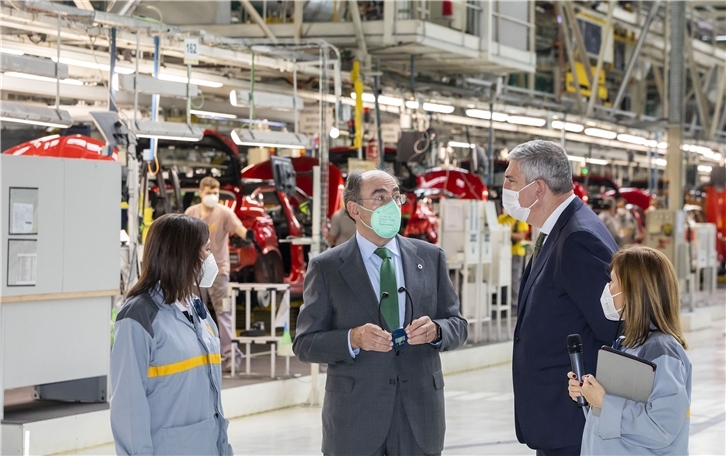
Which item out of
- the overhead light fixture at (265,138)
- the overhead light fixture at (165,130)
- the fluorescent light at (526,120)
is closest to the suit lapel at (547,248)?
the overhead light fixture at (165,130)

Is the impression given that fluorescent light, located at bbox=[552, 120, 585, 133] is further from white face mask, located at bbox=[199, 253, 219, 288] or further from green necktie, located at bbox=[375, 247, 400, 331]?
white face mask, located at bbox=[199, 253, 219, 288]

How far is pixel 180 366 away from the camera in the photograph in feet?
12.5

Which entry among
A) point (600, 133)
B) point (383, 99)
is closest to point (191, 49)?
point (383, 99)

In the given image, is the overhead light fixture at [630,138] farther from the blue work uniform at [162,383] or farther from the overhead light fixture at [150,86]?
the blue work uniform at [162,383]

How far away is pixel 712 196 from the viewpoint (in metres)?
28.4

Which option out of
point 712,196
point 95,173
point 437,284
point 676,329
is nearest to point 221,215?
point 95,173

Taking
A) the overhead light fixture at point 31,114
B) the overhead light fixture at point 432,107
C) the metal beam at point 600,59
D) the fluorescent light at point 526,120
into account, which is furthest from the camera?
the metal beam at point 600,59

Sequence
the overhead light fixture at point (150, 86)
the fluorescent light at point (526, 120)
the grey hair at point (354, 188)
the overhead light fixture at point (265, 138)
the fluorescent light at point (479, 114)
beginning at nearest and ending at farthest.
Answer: the grey hair at point (354, 188), the overhead light fixture at point (150, 86), the overhead light fixture at point (265, 138), the fluorescent light at point (479, 114), the fluorescent light at point (526, 120)

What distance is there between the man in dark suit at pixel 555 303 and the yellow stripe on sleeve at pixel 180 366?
3.88 feet

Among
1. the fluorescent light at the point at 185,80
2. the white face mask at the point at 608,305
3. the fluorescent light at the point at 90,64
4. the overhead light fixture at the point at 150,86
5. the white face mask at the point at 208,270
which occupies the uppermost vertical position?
the fluorescent light at the point at 185,80

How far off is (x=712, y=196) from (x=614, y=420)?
2613cm

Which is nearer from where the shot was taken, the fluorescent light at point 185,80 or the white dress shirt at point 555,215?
the white dress shirt at point 555,215

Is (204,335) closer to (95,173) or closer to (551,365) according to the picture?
(551,365)

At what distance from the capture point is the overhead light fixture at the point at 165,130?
9.48m
